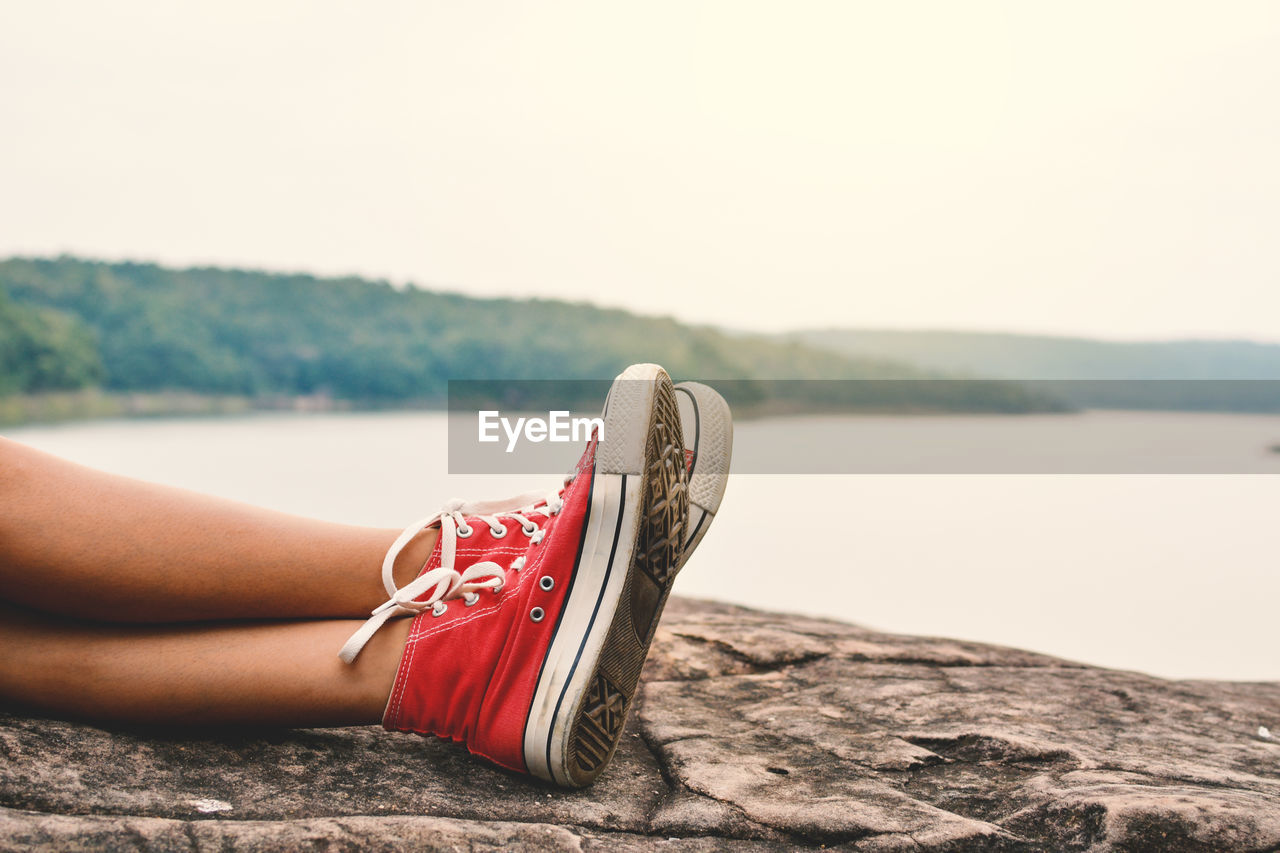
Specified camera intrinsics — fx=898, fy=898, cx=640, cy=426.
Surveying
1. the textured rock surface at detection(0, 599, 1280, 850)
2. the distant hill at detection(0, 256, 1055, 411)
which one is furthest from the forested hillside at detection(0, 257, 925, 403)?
the textured rock surface at detection(0, 599, 1280, 850)

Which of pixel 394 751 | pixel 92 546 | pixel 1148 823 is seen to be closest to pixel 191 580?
pixel 92 546

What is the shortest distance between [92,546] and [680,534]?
26.1 inches

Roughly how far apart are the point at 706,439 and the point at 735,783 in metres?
0.45

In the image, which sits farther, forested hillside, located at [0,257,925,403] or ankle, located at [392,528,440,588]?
forested hillside, located at [0,257,925,403]

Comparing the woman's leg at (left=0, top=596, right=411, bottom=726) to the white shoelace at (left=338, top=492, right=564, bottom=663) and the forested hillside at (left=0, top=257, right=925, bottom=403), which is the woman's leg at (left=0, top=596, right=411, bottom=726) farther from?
the forested hillside at (left=0, top=257, right=925, bottom=403)

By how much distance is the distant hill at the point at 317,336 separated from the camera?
1508 centimetres

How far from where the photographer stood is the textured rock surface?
0.88m

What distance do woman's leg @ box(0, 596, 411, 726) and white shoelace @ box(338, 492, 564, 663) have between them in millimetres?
26

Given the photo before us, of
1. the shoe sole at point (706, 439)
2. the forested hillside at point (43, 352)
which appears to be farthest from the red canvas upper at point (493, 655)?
the forested hillside at point (43, 352)

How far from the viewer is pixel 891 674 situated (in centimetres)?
165

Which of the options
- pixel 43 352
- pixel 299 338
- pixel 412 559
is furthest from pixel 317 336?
pixel 412 559

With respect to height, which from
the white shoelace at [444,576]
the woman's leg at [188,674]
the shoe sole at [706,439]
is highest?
the shoe sole at [706,439]

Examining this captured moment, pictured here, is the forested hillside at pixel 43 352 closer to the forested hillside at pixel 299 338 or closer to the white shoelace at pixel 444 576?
the forested hillside at pixel 299 338

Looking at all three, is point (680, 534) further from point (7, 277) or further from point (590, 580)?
point (7, 277)
